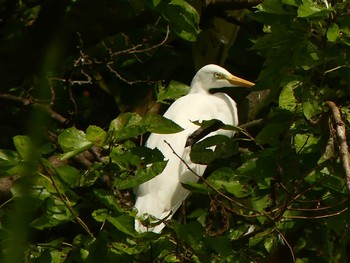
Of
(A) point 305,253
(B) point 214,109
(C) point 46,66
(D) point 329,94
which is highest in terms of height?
(C) point 46,66

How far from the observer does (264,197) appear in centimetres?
184

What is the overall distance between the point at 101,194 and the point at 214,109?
1606 millimetres

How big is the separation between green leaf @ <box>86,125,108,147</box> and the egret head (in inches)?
61.5

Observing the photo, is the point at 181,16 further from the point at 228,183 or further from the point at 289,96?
the point at 228,183

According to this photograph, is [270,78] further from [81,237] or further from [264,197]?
[81,237]

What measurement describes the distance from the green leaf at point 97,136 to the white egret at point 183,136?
107 cm

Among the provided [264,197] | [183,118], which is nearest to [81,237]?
[264,197]

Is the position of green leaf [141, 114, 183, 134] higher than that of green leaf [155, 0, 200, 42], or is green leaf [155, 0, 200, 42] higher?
green leaf [141, 114, 183, 134]

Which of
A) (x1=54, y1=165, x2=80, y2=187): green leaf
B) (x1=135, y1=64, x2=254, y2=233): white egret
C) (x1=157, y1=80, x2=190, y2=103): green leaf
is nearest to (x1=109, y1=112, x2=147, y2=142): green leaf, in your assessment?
(x1=54, y1=165, x2=80, y2=187): green leaf

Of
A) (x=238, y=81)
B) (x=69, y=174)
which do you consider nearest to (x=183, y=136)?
(x=238, y=81)

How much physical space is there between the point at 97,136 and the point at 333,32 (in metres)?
0.54

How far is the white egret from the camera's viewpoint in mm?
2895

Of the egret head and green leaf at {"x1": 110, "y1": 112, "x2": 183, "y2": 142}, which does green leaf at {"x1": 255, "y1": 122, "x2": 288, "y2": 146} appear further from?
the egret head

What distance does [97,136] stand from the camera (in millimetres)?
1630
